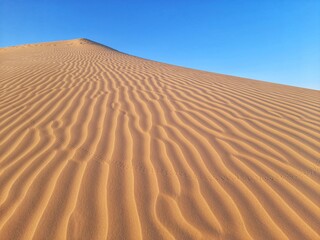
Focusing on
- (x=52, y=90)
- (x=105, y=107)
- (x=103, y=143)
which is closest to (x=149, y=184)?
(x=103, y=143)

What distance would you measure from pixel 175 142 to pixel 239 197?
1.10 m

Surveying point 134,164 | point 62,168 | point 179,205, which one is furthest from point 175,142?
point 62,168

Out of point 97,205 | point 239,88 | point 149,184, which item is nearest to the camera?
point 97,205

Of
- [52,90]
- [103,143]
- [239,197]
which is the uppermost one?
[239,197]

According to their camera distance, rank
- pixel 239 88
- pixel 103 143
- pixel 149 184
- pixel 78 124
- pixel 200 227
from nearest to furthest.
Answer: pixel 200 227, pixel 149 184, pixel 103 143, pixel 78 124, pixel 239 88

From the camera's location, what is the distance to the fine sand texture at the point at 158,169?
1.80 meters

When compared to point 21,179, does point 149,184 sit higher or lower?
higher

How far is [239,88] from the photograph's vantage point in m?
5.75

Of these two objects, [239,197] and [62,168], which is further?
[62,168]

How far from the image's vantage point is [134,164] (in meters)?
2.52

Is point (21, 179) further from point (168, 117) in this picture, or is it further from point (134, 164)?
point (168, 117)

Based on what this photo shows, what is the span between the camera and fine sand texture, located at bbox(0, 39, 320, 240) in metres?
1.80

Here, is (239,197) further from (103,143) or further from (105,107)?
(105,107)

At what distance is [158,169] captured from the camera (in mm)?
2445
